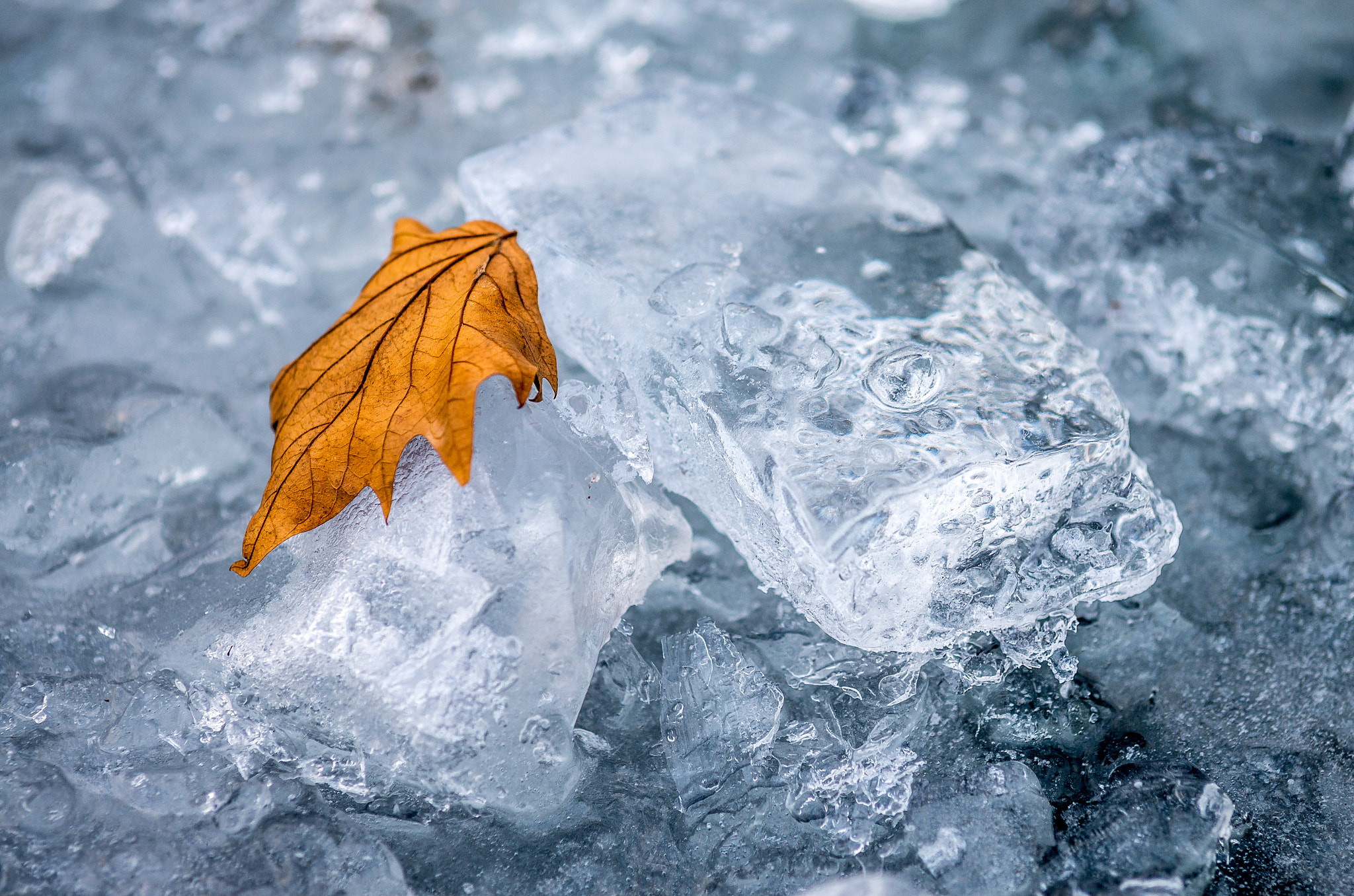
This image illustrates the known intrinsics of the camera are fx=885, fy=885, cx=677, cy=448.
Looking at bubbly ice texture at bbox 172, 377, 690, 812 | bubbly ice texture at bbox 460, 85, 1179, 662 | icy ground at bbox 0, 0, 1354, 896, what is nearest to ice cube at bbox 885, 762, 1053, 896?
icy ground at bbox 0, 0, 1354, 896

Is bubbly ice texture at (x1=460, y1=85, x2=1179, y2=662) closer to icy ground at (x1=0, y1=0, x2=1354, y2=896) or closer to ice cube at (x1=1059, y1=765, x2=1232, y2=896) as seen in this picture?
icy ground at (x1=0, y1=0, x2=1354, y2=896)

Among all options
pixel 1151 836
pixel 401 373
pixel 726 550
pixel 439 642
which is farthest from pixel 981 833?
pixel 401 373

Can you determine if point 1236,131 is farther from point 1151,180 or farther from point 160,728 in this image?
point 160,728

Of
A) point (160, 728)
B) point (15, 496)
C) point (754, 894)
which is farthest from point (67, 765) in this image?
point (754, 894)

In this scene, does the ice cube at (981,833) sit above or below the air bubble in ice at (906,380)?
below

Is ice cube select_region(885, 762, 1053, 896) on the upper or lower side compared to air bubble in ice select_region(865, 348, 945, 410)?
lower

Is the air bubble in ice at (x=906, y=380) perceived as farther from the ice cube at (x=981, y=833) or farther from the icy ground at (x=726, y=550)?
the ice cube at (x=981, y=833)

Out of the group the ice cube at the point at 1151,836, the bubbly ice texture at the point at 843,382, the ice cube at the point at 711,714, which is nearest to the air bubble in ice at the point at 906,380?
the bubbly ice texture at the point at 843,382

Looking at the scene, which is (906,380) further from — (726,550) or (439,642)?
(439,642)
